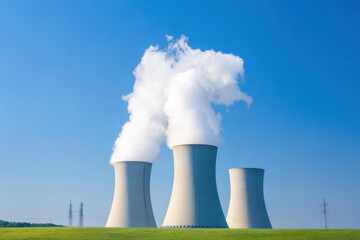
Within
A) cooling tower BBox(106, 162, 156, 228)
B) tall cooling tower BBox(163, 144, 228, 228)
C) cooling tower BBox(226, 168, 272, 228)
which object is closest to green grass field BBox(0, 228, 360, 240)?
tall cooling tower BBox(163, 144, 228, 228)

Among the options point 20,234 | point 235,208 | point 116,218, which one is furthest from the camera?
point 235,208

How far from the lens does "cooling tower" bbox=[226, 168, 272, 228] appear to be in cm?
2245

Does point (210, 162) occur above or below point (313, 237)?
above

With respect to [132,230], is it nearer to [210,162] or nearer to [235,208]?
[210,162]

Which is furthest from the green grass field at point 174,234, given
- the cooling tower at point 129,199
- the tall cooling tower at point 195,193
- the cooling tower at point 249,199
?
the cooling tower at point 249,199

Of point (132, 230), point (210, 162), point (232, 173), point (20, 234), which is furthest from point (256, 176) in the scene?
point (20, 234)

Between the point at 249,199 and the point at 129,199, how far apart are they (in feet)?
18.7

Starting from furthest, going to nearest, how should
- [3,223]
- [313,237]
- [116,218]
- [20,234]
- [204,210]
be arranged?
[3,223] < [116,218] < [204,210] < [20,234] < [313,237]

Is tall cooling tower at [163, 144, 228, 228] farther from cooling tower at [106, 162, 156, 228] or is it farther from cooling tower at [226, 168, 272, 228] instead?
cooling tower at [226, 168, 272, 228]

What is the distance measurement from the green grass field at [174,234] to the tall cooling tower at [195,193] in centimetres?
201

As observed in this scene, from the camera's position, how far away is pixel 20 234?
53.2 feet

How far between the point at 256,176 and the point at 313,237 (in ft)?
25.3

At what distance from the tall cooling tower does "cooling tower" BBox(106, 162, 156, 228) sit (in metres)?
2.93

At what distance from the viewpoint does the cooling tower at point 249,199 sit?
2245 cm
